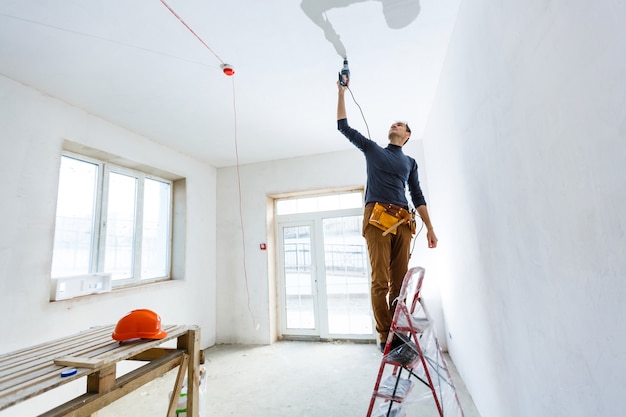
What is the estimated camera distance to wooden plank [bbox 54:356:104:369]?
1032 millimetres

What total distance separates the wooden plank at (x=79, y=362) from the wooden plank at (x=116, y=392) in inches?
4.8

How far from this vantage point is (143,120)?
2.69m

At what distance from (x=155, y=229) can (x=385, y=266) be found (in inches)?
114

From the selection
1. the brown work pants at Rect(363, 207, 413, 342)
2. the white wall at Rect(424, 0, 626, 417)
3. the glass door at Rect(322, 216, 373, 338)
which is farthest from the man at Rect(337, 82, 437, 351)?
the glass door at Rect(322, 216, 373, 338)

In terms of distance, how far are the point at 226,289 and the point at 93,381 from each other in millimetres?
2852

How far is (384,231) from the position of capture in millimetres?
1653

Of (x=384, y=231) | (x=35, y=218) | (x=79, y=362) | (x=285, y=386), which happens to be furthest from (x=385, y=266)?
(x=35, y=218)

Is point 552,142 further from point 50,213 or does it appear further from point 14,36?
point 50,213

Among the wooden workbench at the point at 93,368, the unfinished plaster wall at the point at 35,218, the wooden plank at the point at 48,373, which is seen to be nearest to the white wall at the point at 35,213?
the unfinished plaster wall at the point at 35,218

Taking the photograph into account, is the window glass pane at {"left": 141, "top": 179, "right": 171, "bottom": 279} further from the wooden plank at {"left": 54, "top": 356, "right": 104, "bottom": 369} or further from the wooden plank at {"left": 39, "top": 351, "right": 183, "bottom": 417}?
the wooden plank at {"left": 54, "top": 356, "right": 104, "bottom": 369}

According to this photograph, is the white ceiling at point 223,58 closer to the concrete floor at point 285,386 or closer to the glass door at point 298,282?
the glass door at point 298,282

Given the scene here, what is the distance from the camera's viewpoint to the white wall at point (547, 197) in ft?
2.03

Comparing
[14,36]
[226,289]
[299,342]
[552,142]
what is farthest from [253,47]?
[299,342]

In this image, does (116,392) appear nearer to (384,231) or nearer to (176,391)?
(176,391)
